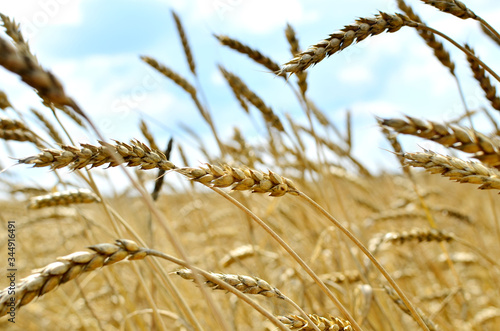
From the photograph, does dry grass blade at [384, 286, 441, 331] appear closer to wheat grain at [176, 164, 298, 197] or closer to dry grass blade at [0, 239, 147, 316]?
wheat grain at [176, 164, 298, 197]

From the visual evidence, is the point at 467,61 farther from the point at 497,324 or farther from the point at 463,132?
the point at 497,324

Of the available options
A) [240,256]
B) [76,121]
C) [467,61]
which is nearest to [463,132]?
[467,61]

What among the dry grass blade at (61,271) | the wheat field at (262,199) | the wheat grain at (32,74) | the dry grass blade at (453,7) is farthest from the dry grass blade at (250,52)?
the wheat grain at (32,74)

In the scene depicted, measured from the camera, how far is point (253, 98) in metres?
1.96

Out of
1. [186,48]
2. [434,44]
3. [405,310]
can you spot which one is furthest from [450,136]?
[186,48]

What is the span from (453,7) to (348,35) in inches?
13.1

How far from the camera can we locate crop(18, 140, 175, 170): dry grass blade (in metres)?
0.86

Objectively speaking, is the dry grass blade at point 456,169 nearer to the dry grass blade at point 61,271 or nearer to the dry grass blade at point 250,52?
the dry grass blade at point 61,271

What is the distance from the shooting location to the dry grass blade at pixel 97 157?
0.86m

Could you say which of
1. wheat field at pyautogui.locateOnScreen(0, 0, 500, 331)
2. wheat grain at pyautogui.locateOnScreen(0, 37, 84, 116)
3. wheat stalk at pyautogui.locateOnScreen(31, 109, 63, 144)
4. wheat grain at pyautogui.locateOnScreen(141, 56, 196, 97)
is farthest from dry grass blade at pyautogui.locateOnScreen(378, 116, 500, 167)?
wheat grain at pyautogui.locateOnScreen(141, 56, 196, 97)

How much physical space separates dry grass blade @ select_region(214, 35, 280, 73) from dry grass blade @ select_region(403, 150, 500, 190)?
1043 millimetres

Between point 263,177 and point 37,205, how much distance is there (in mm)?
1059

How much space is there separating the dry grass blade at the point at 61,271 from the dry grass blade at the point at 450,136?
479 millimetres

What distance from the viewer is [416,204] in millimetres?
2797
